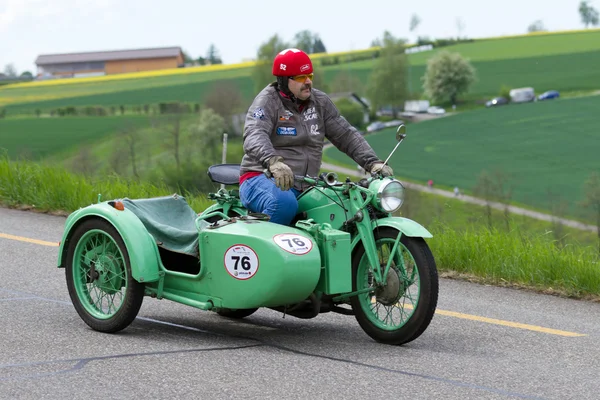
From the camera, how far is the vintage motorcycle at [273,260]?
602 centimetres

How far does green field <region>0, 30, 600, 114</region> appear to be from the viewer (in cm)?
7200

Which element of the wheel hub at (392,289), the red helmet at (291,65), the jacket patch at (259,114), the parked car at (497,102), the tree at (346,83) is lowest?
the parked car at (497,102)

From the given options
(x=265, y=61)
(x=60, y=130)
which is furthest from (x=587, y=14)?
(x=60, y=130)

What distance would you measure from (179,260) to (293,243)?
40.2 inches

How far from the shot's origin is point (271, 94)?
6590 mm

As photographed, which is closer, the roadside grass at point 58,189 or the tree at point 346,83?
the roadside grass at point 58,189

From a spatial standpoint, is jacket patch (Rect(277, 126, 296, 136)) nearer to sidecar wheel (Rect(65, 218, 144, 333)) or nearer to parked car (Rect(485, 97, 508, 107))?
sidecar wheel (Rect(65, 218, 144, 333))

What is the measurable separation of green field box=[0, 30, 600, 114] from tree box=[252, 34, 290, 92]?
2.80 ft

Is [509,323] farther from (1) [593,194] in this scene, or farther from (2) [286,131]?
(1) [593,194]

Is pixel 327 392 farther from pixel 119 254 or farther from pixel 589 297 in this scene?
pixel 589 297

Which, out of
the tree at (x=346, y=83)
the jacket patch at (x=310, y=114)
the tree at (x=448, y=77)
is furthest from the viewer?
the tree at (x=346, y=83)

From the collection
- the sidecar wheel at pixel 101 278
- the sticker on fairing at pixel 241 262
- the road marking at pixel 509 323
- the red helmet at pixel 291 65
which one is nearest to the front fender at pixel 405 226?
the sticker on fairing at pixel 241 262

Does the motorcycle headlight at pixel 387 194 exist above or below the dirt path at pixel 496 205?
above

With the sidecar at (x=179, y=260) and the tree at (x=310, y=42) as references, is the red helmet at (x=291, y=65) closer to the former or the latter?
the sidecar at (x=179, y=260)
